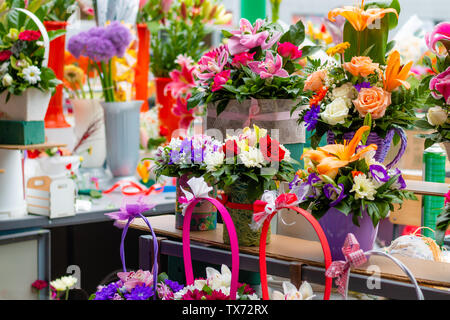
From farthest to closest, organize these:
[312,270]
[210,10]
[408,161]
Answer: [210,10] < [408,161] < [312,270]

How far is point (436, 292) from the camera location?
39.0 inches

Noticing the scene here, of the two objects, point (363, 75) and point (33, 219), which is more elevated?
point (363, 75)

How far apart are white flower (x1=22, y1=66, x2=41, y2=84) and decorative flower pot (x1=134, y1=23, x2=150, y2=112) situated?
845 mm

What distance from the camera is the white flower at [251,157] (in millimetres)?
1126

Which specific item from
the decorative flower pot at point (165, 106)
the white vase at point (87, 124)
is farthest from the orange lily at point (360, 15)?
the decorative flower pot at point (165, 106)

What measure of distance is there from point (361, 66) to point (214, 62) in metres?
0.33

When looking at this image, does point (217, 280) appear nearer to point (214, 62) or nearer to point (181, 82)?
point (214, 62)

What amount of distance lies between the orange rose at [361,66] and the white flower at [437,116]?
0.14 metres

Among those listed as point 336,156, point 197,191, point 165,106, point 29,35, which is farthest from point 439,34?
point 165,106

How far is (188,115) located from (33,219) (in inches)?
29.8

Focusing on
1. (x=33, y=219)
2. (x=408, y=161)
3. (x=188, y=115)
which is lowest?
(x=33, y=219)
